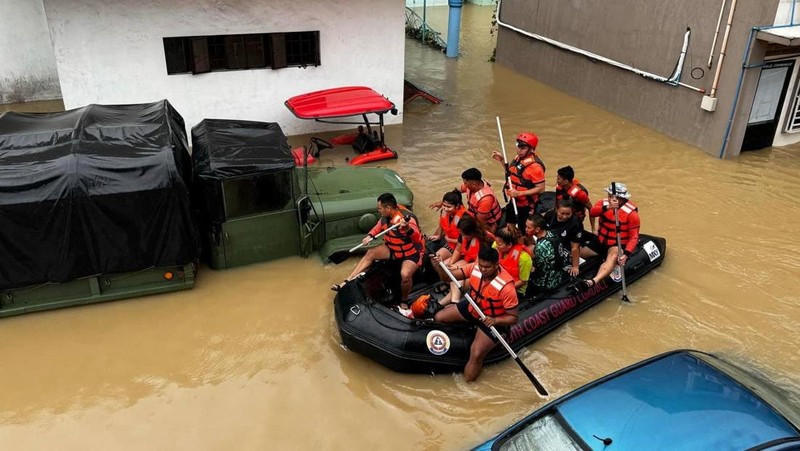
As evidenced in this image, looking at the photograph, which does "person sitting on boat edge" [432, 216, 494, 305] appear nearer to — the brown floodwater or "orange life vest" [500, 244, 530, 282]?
"orange life vest" [500, 244, 530, 282]

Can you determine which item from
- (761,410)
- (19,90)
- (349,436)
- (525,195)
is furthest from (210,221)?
(19,90)

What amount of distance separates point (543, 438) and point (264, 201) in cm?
570

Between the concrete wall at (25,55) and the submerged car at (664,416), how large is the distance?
16391 millimetres

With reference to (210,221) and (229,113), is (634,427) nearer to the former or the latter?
(210,221)

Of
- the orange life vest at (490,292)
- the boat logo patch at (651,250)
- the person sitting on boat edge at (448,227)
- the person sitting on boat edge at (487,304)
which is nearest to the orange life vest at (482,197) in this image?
the person sitting on boat edge at (448,227)

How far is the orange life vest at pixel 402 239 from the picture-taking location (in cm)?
838

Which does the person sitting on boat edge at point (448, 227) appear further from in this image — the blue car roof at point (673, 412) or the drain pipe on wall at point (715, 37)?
the drain pipe on wall at point (715, 37)

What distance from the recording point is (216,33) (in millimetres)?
13492

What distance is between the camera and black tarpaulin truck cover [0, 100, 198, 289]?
25.9 ft

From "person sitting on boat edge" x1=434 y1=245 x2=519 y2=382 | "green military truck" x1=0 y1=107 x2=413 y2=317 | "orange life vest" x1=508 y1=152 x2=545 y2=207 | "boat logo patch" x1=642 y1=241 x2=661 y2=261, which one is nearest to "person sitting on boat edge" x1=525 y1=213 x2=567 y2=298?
"person sitting on boat edge" x1=434 y1=245 x2=519 y2=382

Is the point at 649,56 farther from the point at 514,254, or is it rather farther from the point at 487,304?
the point at 487,304

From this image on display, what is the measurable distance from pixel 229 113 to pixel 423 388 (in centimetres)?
915

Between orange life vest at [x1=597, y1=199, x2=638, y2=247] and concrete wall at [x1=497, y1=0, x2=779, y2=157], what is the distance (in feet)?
22.4

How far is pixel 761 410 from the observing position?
4980 mm
